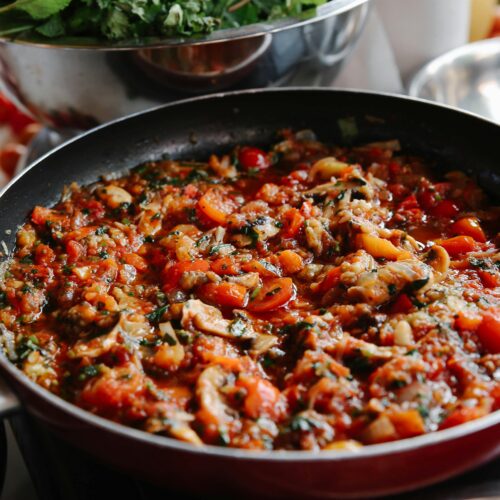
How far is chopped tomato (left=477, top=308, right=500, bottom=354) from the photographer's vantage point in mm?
2742

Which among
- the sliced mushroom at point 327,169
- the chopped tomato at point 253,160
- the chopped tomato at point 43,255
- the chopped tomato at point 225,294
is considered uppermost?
the chopped tomato at point 253,160

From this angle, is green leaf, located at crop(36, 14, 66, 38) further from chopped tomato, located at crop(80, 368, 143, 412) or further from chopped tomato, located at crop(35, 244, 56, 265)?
chopped tomato, located at crop(80, 368, 143, 412)

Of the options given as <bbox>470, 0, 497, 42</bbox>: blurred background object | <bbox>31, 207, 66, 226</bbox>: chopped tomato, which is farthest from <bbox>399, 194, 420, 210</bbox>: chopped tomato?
<bbox>470, 0, 497, 42</bbox>: blurred background object

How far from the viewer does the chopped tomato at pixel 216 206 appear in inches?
143

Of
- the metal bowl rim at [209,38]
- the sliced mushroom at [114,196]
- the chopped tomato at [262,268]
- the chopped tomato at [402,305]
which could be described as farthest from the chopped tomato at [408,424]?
the metal bowl rim at [209,38]

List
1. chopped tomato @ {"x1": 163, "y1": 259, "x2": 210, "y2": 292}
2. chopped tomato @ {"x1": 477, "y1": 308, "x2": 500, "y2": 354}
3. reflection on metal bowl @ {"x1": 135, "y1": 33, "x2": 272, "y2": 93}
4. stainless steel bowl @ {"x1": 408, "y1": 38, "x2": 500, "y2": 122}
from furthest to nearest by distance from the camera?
stainless steel bowl @ {"x1": 408, "y1": 38, "x2": 500, "y2": 122}
reflection on metal bowl @ {"x1": 135, "y1": 33, "x2": 272, "y2": 93}
chopped tomato @ {"x1": 163, "y1": 259, "x2": 210, "y2": 292}
chopped tomato @ {"x1": 477, "y1": 308, "x2": 500, "y2": 354}

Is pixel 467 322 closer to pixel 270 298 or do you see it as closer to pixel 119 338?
pixel 270 298

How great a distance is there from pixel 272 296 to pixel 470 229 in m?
1.11

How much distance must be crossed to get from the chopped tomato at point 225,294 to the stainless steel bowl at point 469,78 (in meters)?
2.62

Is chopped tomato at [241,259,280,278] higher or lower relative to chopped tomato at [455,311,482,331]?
higher

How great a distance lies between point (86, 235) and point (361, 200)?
1.43 metres

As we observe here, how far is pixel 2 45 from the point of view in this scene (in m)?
4.23

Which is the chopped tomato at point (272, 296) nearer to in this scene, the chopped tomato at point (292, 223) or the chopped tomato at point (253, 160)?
the chopped tomato at point (292, 223)

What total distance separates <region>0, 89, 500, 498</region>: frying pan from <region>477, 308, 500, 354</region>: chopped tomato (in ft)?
1.82
